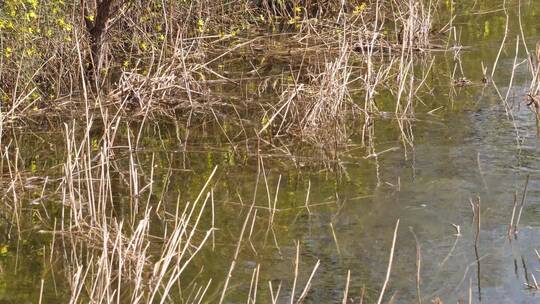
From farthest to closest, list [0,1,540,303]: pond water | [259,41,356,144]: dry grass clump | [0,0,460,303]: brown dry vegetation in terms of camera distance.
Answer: [259,41,356,144]: dry grass clump < [0,0,460,303]: brown dry vegetation < [0,1,540,303]: pond water

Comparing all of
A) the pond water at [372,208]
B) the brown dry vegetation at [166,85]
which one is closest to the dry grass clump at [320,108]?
the brown dry vegetation at [166,85]

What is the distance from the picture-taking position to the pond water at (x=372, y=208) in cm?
557

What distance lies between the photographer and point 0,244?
6.36 meters

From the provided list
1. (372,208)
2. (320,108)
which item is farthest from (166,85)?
(372,208)

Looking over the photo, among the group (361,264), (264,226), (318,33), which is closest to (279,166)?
(264,226)

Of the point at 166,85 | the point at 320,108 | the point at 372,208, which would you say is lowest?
the point at 372,208

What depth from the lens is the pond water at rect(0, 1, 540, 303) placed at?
18.3ft

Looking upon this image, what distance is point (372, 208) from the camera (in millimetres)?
6660

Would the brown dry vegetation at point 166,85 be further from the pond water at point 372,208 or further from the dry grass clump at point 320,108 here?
the pond water at point 372,208

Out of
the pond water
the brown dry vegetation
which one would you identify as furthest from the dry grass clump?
the pond water

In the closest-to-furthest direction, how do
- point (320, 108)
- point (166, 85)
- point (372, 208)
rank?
point (372, 208), point (320, 108), point (166, 85)

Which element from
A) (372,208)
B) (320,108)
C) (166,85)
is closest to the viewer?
(372,208)

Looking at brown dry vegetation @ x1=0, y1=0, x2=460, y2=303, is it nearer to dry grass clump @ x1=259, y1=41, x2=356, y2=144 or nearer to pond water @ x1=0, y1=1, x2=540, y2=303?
dry grass clump @ x1=259, y1=41, x2=356, y2=144

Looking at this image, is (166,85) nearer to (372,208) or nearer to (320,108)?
(320,108)
